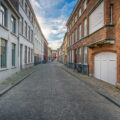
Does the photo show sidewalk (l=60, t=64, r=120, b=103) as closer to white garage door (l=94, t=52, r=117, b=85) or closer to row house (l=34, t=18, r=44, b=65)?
white garage door (l=94, t=52, r=117, b=85)

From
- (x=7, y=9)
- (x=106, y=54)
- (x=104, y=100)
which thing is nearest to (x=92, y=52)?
(x=106, y=54)

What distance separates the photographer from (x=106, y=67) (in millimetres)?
7684

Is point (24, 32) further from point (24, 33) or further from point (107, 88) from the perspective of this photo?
point (107, 88)

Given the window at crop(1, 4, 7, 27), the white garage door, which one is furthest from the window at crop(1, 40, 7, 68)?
the white garage door

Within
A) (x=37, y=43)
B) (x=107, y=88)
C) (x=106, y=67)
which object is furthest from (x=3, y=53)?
(x=37, y=43)

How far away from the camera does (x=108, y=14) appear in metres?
6.95

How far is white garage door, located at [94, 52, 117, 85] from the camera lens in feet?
22.4

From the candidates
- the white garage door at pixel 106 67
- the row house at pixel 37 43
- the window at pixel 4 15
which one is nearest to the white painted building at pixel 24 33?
the window at pixel 4 15

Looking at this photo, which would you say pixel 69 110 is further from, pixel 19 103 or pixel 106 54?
pixel 106 54

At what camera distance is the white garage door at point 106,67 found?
6.82 metres

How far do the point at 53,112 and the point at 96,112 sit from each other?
157 centimetres

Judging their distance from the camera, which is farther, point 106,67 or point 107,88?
point 106,67

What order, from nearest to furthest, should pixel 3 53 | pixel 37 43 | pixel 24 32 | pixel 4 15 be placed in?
pixel 3 53, pixel 4 15, pixel 24 32, pixel 37 43

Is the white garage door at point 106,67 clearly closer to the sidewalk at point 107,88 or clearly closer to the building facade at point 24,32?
the sidewalk at point 107,88
